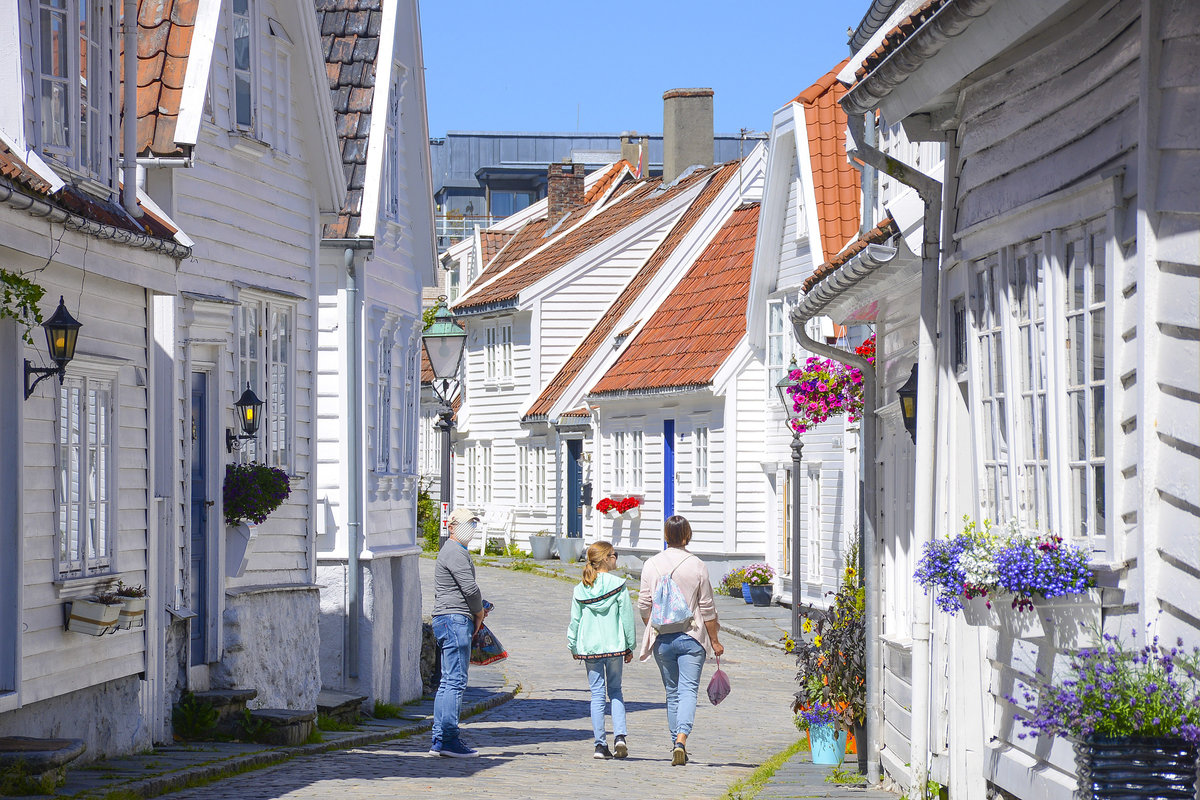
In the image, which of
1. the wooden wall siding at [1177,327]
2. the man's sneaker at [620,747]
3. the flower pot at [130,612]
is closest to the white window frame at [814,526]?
the man's sneaker at [620,747]

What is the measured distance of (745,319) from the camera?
30.8m

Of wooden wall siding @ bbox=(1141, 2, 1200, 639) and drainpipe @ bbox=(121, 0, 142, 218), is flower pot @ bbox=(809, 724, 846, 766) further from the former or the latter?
wooden wall siding @ bbox=(1141, 2, 1200, 639)

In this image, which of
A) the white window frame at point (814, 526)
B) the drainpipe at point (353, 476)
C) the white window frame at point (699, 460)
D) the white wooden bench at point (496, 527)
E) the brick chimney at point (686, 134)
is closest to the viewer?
the drainpipe at point (353, 476)

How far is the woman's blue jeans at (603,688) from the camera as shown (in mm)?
12508

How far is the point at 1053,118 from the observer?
651 centimetres

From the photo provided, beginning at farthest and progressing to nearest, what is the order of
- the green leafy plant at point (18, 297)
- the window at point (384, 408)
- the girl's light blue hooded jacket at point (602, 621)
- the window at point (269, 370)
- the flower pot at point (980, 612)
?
1. the window at point (384, 408)
2. the window at point (269, 370)
3. the girl's light blue hooded jacket at point (602, 621)
4. the green leafy plant at point (18, 297)
5. the flower pot at point (980, 612)

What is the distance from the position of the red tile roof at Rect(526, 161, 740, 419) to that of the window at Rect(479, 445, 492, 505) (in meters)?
3.79

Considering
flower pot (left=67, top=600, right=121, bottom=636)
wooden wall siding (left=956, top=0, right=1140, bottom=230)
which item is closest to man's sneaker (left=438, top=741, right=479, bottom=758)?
flower pot (left=67, top=600, right=121, bottom=636)

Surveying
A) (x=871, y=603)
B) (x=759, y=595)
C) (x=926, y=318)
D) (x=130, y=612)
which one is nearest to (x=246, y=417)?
(x=130, y=612)

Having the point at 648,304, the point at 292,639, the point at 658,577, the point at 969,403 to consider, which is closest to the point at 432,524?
the point at 648,304

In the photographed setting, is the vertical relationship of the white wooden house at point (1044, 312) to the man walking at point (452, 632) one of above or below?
above

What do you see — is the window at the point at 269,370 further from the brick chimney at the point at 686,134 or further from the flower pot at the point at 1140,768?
the brick chimney at the point at 686,134

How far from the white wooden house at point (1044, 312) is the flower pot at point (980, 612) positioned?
0.13 meters

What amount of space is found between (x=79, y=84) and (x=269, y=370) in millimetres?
4377
